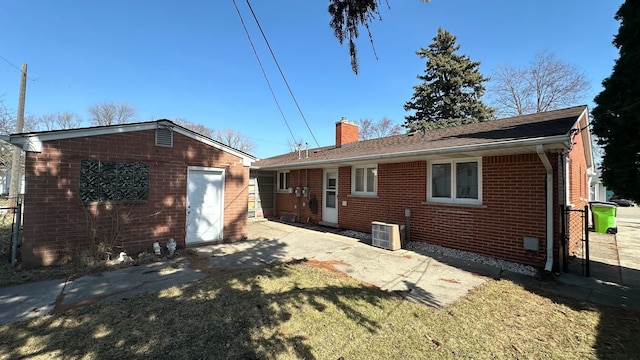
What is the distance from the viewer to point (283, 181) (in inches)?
522

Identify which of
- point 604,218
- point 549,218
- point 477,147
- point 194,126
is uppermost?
point 194,126

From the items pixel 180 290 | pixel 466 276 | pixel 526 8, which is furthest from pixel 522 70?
pixel 180 290

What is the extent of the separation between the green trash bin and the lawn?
878 centimetres

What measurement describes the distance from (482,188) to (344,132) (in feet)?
27.3

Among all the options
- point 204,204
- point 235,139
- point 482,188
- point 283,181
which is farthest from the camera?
point 235,139

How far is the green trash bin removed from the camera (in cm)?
982

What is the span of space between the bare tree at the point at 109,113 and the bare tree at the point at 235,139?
38.5 feet

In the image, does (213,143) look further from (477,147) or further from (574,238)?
(574,238)

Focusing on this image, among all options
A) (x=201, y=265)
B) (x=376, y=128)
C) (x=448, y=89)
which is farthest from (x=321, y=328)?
(x=376, y=128)

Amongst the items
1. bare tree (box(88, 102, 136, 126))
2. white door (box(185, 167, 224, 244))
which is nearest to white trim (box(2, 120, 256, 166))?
white door (box(185, 167, 224, 244))

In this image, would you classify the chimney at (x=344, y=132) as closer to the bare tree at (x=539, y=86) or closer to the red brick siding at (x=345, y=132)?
the red brick siding at (x=345, y=132)

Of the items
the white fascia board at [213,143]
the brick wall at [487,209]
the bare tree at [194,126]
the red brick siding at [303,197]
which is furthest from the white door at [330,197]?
the bare tree at [194,126]

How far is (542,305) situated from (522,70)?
2705 cm

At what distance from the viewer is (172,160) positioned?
22.2 feet
